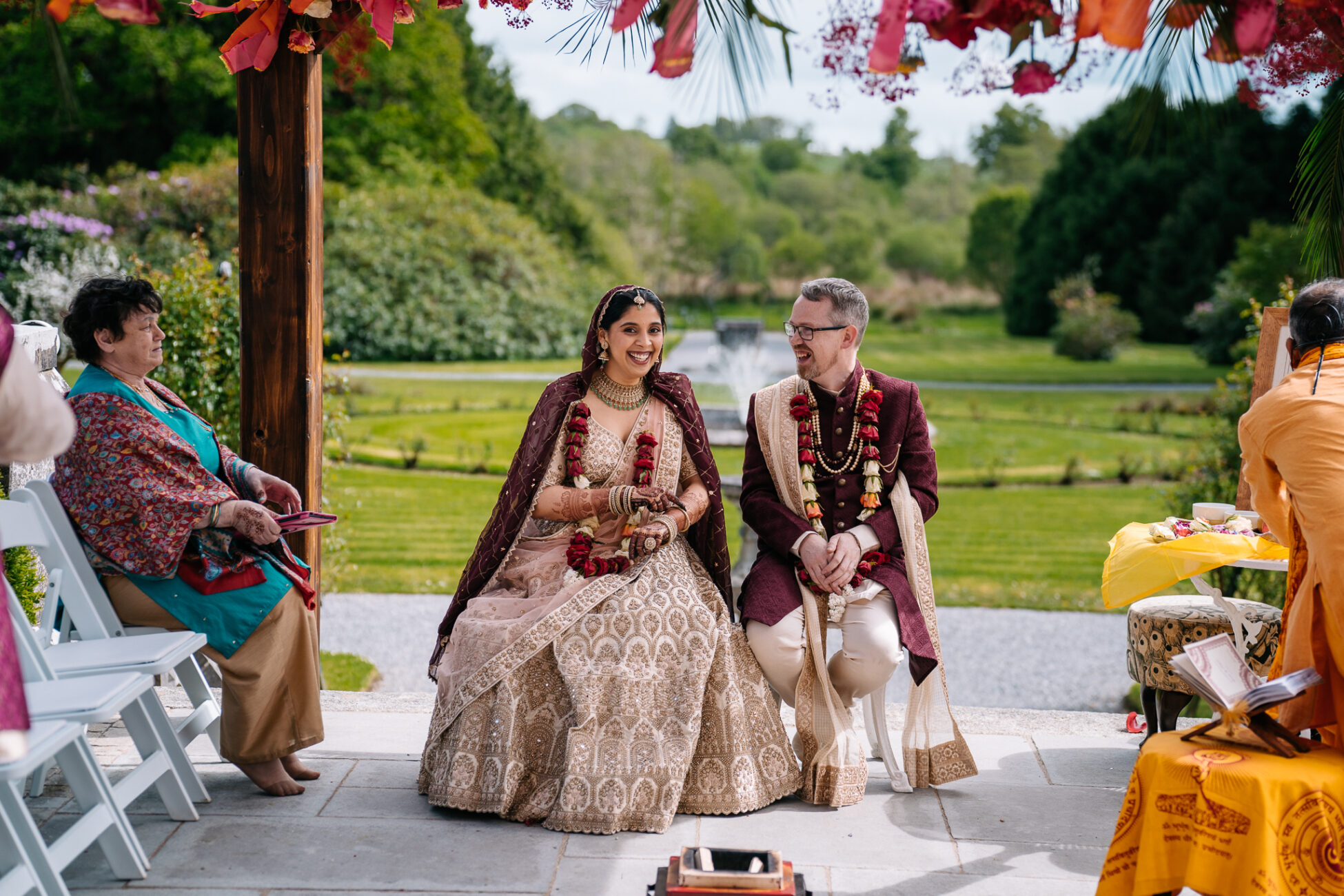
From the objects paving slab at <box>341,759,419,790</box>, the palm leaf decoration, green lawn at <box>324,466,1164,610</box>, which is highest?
the palm leaf decoration

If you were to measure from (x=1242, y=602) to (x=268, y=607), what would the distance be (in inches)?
131

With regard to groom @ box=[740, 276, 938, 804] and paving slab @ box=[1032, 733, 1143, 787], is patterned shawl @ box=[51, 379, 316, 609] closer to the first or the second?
groom @ box=[740, 276, 938, 804]

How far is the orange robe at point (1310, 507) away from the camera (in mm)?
2721

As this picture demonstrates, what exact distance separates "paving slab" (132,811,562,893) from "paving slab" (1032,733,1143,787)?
185cm

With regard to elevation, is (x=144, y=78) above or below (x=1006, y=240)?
above

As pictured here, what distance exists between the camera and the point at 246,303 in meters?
4.18

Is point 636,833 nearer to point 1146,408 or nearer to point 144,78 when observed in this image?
point 1146,408

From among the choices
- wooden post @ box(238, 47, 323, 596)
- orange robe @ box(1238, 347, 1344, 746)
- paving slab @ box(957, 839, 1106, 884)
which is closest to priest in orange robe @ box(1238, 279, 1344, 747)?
orange robe @ box(1238, 347, 1344, 746)

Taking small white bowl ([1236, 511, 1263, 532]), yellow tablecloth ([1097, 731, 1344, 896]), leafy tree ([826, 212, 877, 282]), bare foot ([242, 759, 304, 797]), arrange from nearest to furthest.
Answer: yellow tablecloth ([1097, 731, 1344, 896]), bare foot ([242, 759, 304, 797]), small white bowl ([1236, 511, 1263, 532]), leafy tree ([826, 212, 877, 282])

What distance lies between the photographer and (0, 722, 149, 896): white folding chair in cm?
251

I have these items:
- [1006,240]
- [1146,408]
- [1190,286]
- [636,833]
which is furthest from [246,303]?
[1006,240]

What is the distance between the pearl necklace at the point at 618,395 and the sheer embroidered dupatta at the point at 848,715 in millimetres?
526

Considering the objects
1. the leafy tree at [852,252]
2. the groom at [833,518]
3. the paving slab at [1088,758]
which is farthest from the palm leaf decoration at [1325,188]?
the leafy tree at [852,252]

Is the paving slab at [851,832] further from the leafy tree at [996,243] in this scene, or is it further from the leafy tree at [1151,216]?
the leafy tree at [996,243]
